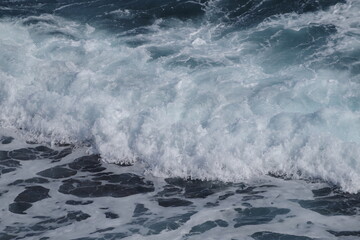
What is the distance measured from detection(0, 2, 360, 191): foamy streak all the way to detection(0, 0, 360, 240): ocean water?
4cm

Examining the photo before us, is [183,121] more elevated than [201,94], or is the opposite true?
[201,94]

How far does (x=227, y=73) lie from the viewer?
1255 centimetres

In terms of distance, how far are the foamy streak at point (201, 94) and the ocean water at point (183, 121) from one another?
0.04 meters

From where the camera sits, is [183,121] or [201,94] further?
[201,94]

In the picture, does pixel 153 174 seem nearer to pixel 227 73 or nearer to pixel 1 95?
pixel 227 73

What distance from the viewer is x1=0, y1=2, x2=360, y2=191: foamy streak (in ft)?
32.3

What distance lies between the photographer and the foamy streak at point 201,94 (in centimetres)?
984

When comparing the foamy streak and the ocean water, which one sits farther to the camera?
the foamy streak

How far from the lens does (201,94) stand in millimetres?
11680

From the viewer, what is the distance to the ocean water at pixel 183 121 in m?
8.51

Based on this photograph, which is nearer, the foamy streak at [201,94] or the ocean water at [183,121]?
the ocean water at [183,121]

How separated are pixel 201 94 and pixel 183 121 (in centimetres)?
101

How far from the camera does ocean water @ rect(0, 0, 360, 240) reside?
851 cm

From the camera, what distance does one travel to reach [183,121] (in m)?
11.1
